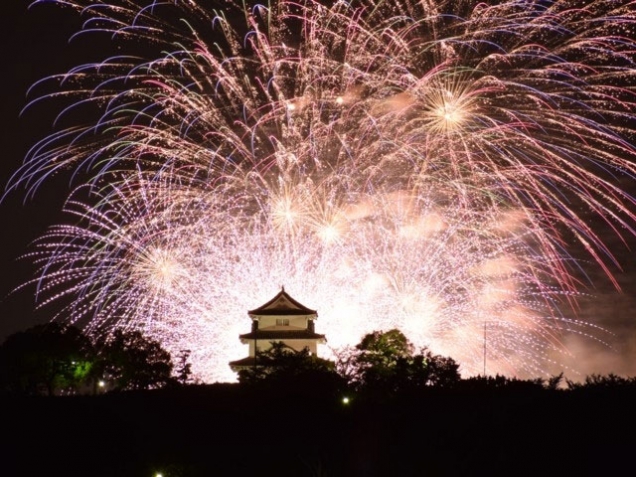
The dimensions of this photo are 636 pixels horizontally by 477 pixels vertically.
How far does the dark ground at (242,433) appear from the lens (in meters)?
17.2

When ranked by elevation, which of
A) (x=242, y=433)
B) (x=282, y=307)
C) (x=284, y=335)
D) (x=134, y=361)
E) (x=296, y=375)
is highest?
(x=282, y=307)

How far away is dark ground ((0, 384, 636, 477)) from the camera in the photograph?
17.2 meters

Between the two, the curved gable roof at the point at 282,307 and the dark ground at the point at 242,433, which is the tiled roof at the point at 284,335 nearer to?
the curved gable roof at the point at 282,307

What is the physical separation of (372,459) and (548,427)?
17.7ft

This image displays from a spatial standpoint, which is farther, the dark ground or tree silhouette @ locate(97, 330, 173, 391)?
tree silhouette @ locate(97, 330, 173, 391)

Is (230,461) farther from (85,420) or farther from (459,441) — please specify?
(459,441)

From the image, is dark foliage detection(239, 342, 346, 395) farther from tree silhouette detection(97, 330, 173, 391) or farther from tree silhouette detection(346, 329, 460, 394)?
tree silhouette detection(97, 330, 173, 391)

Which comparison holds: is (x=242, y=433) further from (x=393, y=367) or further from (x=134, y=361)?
(x=134, y=361)

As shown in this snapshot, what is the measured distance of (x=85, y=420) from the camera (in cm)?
1973

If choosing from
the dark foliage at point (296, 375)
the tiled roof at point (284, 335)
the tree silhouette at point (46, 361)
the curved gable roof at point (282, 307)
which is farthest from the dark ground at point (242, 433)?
the curved gable roof at point (282, 307)

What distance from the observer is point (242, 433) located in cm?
1931

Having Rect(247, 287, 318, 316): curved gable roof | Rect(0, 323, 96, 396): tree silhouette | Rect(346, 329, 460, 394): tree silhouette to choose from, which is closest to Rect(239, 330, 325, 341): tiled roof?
Rect(247, 287, 318, 316): curved gable roof

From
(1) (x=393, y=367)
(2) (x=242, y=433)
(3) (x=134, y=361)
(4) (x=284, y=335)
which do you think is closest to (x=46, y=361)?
(3) (x=134, y=361)

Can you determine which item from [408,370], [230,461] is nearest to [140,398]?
[230,461]
